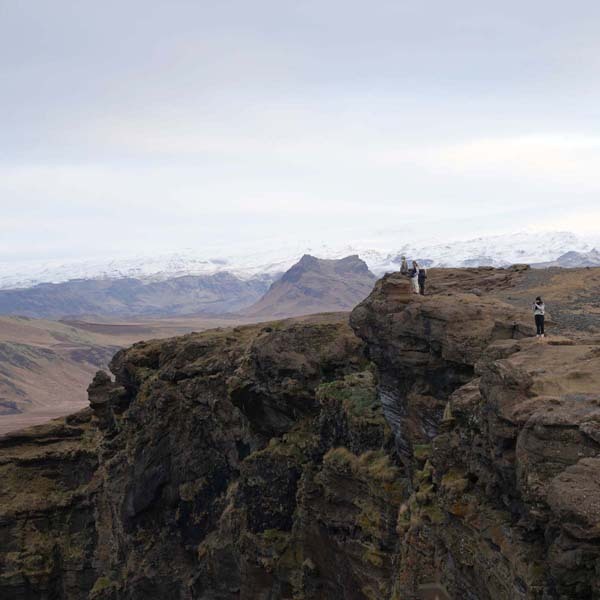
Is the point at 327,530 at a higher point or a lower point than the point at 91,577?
higher

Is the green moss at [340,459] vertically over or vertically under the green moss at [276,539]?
over

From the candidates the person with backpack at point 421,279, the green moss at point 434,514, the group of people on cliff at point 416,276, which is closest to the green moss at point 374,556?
the green moss at point 434,514

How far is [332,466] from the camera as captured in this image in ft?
111

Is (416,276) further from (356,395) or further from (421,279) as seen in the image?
(356,395)

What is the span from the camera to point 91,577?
54.2m

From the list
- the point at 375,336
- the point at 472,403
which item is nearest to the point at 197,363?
the point at 375,336

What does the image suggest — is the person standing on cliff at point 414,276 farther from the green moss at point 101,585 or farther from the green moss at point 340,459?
the green moss at point 101,585

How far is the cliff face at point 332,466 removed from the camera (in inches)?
645

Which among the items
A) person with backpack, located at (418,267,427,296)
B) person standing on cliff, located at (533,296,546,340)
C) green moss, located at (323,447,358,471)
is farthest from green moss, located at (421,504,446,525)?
person with backpack, located at (418,267,427,296)

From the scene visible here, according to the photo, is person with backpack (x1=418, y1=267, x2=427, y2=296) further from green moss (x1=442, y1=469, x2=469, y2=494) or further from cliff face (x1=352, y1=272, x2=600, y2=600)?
green moss (x1=442, y1=469, x2=469, y2=494)

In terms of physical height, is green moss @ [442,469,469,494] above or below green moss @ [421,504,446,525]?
above

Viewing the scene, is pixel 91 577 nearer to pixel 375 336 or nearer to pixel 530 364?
pixel 375 336

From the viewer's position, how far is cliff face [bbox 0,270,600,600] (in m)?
16.4

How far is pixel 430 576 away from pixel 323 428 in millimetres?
14424
